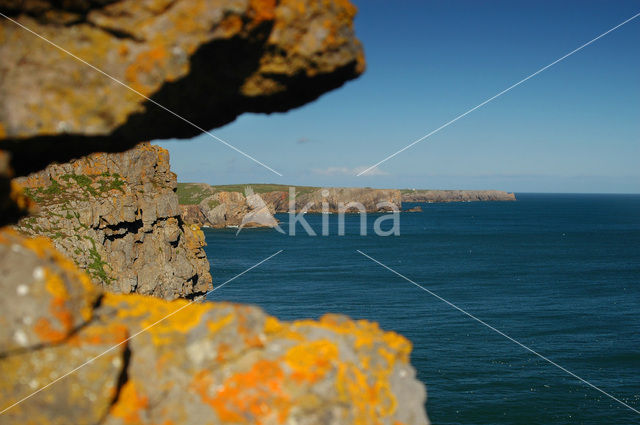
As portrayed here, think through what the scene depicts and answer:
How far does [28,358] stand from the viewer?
259 inches

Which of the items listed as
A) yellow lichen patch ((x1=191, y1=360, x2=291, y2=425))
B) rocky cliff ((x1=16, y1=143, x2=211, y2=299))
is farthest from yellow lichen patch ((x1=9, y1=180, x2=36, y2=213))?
rocky cliff ((x1=16, y1=143, x2=211, y2=299))

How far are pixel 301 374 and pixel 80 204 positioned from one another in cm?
6882

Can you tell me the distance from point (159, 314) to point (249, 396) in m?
2.05

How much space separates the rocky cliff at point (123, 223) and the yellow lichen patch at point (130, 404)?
62.3m

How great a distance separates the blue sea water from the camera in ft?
163

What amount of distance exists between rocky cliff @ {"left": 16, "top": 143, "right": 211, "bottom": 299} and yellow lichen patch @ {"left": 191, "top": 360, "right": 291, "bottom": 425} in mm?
63057

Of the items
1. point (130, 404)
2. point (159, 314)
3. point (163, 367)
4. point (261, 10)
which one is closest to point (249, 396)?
point (163, 367)

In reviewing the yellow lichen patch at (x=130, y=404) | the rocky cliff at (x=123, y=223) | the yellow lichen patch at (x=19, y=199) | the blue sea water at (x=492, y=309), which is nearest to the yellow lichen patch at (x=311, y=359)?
the yellow lichen patch at (x=130, y=404)

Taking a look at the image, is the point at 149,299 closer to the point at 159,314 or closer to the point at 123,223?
the point at 159,314

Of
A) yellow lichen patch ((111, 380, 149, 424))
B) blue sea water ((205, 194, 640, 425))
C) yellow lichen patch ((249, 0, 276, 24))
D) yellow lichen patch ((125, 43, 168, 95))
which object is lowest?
blue sea water ((205, 194, 640, 425))

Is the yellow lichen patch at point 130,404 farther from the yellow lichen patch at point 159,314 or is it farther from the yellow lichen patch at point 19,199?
the yellow lichen patch at point 19,199

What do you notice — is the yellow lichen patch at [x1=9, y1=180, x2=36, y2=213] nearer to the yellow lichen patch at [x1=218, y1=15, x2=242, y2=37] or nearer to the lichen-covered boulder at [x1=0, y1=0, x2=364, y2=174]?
the lichen-covered boulder at [x1=0, y1=0, x2=364, y2=174]

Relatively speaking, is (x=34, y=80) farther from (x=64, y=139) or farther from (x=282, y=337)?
(x=282, y=337)

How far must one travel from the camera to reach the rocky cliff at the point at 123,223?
65250 millimetres
